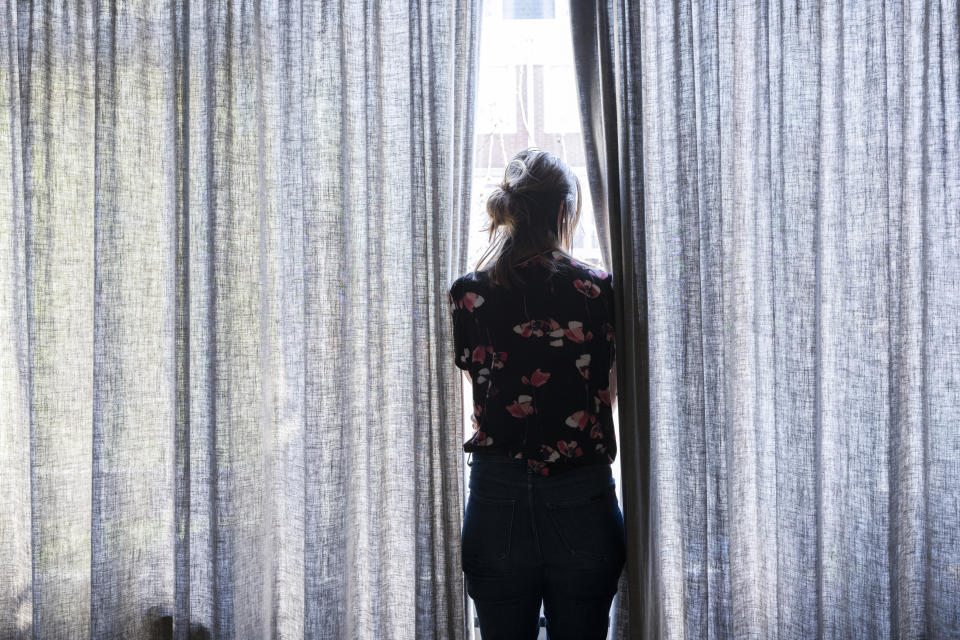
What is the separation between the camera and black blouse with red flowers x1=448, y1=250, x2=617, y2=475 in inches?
52.3

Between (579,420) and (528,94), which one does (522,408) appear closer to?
(579,420)

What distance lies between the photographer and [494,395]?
136 centimetres

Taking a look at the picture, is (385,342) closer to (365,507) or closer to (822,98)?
(365,507)

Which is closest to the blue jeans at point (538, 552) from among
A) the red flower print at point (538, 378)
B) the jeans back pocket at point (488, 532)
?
the jeans back pocket at point (488, 532)

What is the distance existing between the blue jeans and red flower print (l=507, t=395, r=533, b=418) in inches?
3.7

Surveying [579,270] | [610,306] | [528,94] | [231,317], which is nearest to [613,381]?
[610,306]

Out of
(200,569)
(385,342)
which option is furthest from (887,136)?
(200,569)

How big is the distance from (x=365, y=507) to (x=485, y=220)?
A: 0.82 metres

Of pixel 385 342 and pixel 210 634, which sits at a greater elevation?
pixel 385 342

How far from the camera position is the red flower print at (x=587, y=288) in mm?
1354

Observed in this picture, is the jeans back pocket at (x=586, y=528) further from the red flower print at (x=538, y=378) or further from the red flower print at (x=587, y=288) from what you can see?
the red flower print at (x=587, y=288)

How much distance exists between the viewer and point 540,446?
132 centimetres

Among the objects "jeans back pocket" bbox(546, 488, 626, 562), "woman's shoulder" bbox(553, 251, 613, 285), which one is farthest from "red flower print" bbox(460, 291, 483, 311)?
"jeans back pocket" bbox(546, 488, 626, 562)

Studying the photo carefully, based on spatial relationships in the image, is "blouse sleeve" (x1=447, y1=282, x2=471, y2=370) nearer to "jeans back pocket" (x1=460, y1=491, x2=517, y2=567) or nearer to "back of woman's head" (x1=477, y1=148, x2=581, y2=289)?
"back of woman's head" (x1=477, y1=148, x2=581, y2=289)
